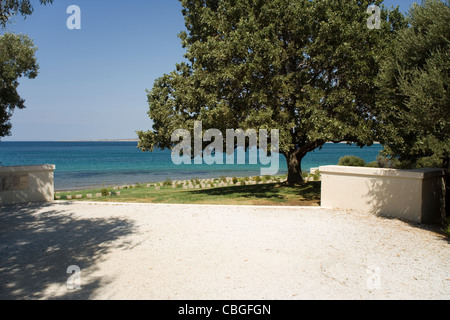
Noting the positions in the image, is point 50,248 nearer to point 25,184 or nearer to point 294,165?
point 25,184

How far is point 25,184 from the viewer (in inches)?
462

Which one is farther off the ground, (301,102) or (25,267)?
(301,102)

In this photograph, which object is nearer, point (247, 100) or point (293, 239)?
point (293, 239)

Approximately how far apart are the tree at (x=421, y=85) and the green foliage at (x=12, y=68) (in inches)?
599

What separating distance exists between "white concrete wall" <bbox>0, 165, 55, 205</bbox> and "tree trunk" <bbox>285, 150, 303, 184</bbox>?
1142 cm

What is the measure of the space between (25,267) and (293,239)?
18.1ft

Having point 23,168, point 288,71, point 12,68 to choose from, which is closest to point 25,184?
point 23,168

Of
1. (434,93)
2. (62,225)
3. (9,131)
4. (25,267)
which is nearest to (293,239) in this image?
(434,93)

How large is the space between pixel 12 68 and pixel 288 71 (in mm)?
12427

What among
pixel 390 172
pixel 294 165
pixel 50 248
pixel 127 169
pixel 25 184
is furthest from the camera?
pixel 127 169

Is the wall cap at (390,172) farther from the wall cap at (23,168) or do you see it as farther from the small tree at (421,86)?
the wall cap at (23,168)

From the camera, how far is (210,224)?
8859 mm
